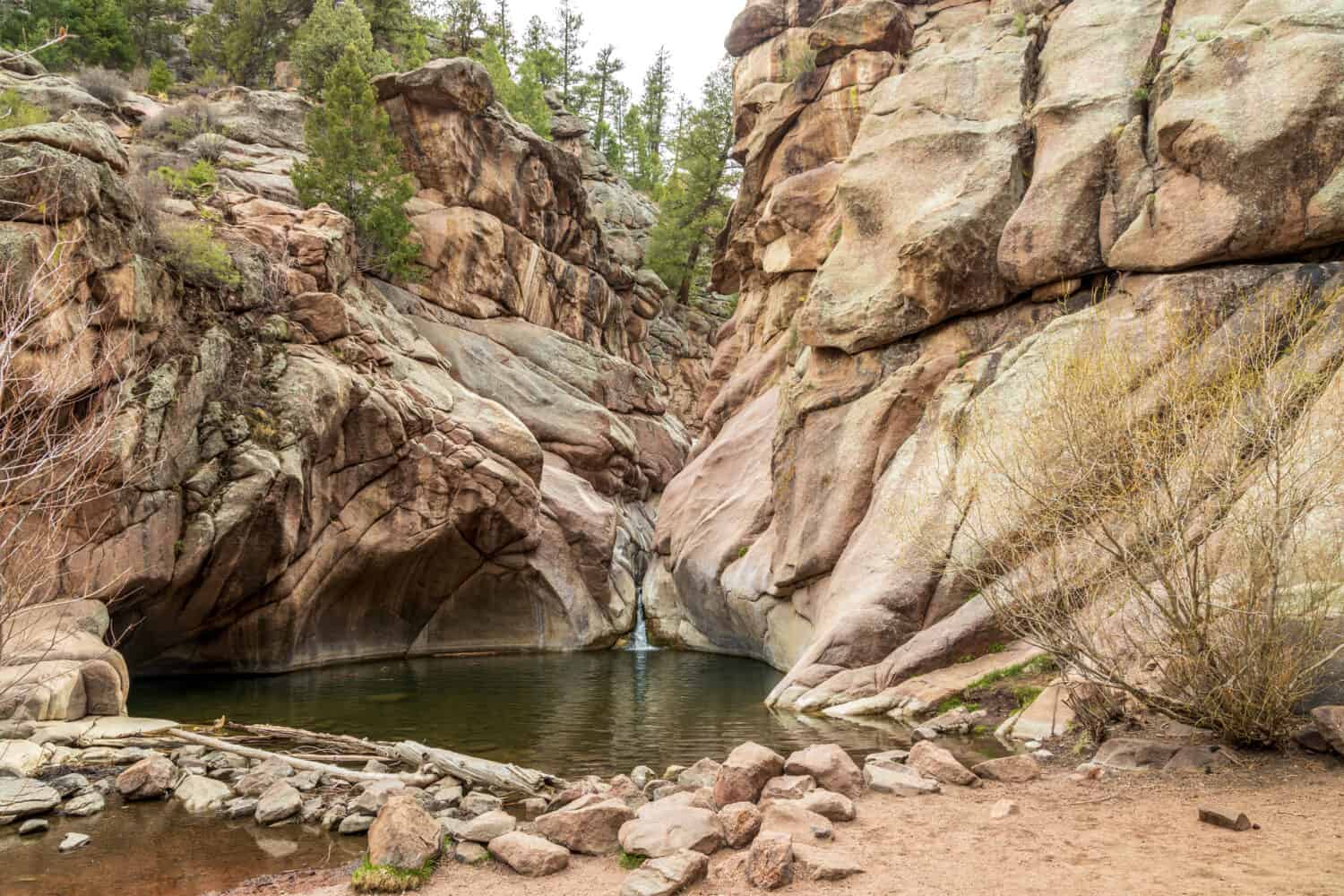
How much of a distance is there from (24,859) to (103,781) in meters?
2.85

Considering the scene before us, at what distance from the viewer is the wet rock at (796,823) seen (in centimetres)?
891

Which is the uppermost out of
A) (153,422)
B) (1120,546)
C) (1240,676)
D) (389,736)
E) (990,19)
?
(990,19)

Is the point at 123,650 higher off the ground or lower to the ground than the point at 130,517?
lower

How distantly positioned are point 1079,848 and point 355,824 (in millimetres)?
8176

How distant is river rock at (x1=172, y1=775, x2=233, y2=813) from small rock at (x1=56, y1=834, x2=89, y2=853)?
1.46 metres

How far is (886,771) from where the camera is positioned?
1110 cm

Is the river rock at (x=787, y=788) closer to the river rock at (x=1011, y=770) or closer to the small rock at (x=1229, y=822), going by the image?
the river rock at (x=1011, y=770)

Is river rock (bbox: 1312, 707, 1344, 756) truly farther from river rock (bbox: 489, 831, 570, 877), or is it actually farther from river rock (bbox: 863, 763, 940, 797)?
river rock (bbox: 489, 831, 570, 877)

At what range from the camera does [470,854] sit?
352 inches

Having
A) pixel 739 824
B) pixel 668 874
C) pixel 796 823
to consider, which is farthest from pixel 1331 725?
pixel 668 874

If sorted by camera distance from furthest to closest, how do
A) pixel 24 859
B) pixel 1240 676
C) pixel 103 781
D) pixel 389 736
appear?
1. pixel 389 736
2. pixel 103 781
3. pixel 1240 676
4. pixel 24 859

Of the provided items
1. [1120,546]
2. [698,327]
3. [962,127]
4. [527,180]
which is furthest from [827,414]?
[698,327]

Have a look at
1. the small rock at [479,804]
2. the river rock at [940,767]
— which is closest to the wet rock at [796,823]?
the river rock at [940,767]

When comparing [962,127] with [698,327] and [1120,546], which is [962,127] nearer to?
[1120,546]
